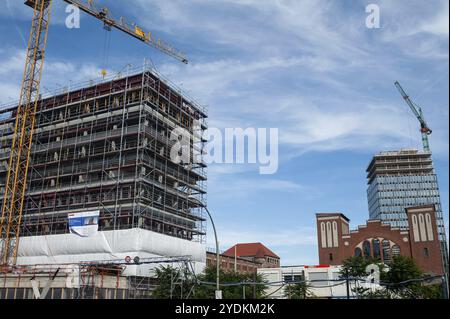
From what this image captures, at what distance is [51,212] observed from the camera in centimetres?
6141

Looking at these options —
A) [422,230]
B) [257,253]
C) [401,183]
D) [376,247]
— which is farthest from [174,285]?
[401,183]

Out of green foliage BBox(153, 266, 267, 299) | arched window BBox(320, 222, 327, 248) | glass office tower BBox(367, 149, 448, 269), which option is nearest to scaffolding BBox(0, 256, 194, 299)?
green foliage BBox(153, 266, 267, 299)

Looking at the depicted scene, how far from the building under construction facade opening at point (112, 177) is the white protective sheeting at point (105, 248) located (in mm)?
127

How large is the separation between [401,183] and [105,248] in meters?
142

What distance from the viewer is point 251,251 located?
4808 inches

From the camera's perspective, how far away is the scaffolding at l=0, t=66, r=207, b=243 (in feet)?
191

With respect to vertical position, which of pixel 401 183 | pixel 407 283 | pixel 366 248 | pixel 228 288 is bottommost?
pixel 228 288

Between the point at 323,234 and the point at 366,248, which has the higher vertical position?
the point at 323,234

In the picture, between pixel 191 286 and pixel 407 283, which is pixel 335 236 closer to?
pixel 407 283

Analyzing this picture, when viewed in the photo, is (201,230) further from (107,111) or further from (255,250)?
(255,250)

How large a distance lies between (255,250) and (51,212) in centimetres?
7119
